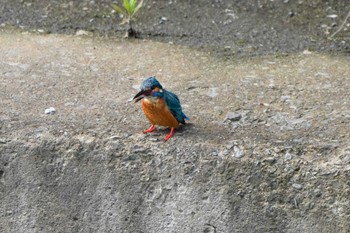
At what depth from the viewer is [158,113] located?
8.98ft

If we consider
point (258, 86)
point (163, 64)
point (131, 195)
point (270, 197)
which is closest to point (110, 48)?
point (163, 64)

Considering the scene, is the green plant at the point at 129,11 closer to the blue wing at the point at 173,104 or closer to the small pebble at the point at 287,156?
the blue wing at the point at 173,104

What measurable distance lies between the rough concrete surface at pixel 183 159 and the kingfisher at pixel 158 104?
0.09m

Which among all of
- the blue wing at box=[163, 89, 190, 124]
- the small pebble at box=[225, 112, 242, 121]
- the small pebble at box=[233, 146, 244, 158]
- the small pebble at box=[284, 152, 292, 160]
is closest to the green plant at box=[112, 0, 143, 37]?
the small pebble at box=[225, 112, 242, 121]

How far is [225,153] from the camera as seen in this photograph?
276cm

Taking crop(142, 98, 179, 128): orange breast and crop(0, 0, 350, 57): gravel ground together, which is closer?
crop(142, 98, 179, 128): orange breast

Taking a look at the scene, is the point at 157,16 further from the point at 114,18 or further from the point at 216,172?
the point at 216,172

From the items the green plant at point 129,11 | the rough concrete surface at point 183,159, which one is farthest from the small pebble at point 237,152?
the green plant at point 129,11

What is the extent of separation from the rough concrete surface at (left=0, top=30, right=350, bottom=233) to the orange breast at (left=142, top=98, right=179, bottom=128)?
0.08 m

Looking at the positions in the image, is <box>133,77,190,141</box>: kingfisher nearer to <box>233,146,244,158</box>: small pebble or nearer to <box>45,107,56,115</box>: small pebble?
<box>233,146,244,158</box>: small pebble

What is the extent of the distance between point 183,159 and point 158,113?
188 millimetres

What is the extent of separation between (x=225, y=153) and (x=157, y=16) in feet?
4.81

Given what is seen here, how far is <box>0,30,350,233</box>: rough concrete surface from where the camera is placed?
273 centimetres

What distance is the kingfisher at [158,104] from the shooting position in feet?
8.84
